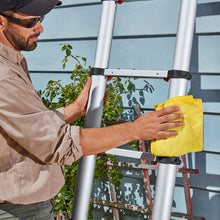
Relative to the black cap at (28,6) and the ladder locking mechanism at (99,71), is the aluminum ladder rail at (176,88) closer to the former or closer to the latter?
the ladder locking mechanism at (99,71)

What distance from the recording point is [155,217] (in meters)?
1.38

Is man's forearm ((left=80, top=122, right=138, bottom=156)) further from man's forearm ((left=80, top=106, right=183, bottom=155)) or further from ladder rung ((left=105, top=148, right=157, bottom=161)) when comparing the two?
ladder rung ((left=105, top=148, right=157, bottom=161))

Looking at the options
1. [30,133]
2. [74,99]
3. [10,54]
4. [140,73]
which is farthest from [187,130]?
[74,99]

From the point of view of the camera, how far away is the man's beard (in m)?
1.32

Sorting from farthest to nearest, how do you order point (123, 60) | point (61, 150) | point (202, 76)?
point (123, 60)
point (202, 76)
point (61, 150)

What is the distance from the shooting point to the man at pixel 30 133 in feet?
3.68

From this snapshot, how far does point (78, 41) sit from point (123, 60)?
390mm

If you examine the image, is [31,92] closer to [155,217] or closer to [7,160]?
[7,160]

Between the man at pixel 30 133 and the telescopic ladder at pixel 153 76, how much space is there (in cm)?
24

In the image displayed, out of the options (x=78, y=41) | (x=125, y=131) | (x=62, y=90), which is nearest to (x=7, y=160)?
(x=125, y=131)

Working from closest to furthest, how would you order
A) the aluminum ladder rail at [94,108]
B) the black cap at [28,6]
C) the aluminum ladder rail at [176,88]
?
the black cap at [28,6] → the aluminum ladder rail at [176,88] → the aluminum ladder rail at [94,108]

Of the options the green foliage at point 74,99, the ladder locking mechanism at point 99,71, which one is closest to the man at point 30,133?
→ the ladder locking mechanism at point 99,71

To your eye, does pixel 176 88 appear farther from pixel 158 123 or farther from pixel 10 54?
pixel 10 54

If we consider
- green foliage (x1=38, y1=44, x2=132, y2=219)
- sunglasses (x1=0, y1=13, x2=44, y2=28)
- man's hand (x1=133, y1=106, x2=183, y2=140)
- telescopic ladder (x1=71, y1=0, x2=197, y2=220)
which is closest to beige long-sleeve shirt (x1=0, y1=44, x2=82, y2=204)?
sunglasses (x1=0, y1=13, x2=44, y2=28)
